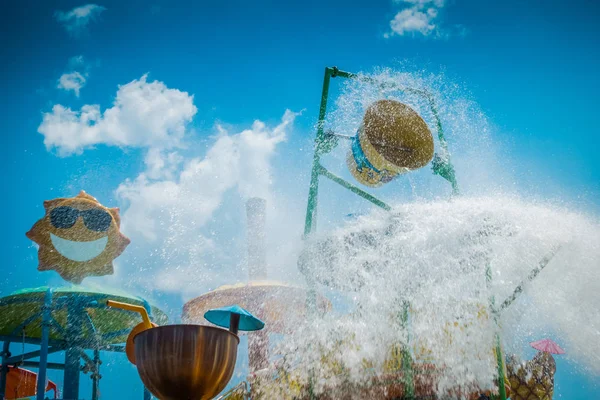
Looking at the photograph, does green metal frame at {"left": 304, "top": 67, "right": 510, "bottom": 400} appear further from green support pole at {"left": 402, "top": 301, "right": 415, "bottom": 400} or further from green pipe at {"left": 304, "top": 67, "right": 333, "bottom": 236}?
green support pole at {"left": 402, "top": 301, "right": 415, "bottom": 400}

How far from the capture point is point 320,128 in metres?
6.12

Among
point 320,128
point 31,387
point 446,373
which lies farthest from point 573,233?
point 31,387

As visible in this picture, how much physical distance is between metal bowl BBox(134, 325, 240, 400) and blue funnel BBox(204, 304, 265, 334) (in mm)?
816

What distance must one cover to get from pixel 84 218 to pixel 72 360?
3116 mm

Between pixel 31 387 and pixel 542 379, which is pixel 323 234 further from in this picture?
pixel 31 387

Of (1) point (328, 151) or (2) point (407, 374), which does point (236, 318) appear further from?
(1) point (328, 151)

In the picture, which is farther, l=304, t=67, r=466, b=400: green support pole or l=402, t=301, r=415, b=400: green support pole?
l=304, t=67, r=466, b=400: green support pole

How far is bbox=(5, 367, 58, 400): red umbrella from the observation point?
7645 mm

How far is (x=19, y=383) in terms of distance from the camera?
7973mm

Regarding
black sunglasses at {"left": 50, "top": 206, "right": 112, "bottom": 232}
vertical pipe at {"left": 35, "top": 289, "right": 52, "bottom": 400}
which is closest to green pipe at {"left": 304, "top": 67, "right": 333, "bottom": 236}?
vertical pipe at {"left": 35, "top": 289, "right": 52, "bottom": 400}

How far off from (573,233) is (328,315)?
→ 10.4 ft

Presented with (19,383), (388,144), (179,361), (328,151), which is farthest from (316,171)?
(19,383)

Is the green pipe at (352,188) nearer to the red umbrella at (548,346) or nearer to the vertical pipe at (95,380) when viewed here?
the vertical pipe at (95,380)

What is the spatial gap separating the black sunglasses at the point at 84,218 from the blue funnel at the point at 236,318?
420 centimetres
